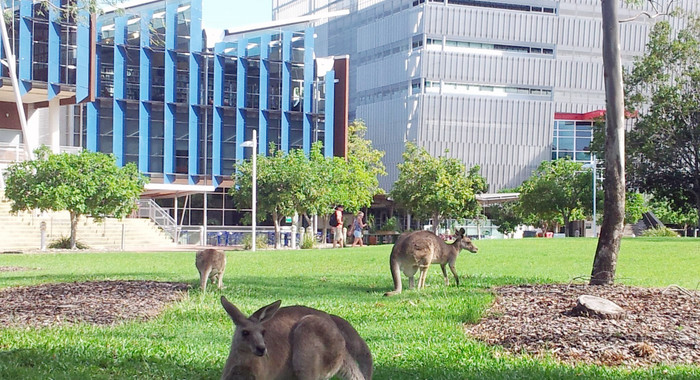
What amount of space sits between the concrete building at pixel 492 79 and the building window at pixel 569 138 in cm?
12

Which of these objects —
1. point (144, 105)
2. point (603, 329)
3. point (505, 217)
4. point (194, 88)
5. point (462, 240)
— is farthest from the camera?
point (505, 217)

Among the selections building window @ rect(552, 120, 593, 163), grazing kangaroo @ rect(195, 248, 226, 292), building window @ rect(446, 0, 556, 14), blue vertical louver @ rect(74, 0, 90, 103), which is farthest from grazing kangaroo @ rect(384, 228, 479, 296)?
building window @ rect(446, 0, 556, 14)

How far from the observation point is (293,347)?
485cm

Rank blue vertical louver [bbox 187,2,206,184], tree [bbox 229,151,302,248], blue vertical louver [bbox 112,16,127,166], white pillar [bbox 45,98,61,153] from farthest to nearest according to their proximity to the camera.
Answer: blue vertical louver [bbox 187,2,206,184]
blue vertical louver [bbox 112,16,127,166]
white pillar [bbox 45,98,61,153]
tree [bbox 229,151,302,248]

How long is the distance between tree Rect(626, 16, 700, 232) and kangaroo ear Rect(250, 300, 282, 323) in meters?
42.2

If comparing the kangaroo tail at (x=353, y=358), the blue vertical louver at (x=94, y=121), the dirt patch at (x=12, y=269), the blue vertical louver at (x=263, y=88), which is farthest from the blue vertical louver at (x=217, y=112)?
the kangaroo tail at (x=353, y=358)

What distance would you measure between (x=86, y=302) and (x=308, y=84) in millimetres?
51552

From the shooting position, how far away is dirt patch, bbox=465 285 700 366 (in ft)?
24.8

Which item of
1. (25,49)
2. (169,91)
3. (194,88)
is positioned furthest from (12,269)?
(194,88)

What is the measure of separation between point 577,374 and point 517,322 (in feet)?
7.93

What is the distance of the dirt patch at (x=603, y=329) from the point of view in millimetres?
7562

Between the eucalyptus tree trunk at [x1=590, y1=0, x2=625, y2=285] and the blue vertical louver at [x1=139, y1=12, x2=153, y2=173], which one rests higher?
the blue vertical louver at [x1=139, y1=12, x2=153, y2=173]

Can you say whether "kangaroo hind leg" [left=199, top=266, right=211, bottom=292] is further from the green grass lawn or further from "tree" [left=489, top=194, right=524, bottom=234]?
"tree" [left=489, top=194, right=524, bottom=234]

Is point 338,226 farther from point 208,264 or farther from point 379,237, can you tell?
point 208,264
